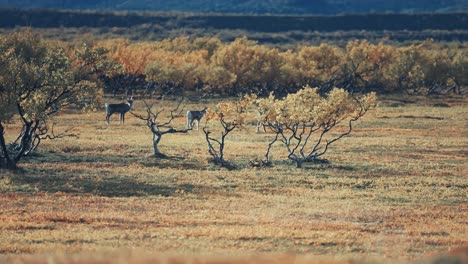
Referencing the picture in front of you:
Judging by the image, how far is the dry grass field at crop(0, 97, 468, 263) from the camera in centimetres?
1862

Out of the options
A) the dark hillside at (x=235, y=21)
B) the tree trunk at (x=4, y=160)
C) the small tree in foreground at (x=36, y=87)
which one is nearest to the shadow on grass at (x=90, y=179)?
the tree trunk at (x=4, y=160)

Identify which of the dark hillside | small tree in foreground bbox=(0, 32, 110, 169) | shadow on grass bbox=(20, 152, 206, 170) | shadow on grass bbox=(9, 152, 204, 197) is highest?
small tree in foreground bbox=(0, 32, 110, 169)

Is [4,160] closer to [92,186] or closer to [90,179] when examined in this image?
[90,179]

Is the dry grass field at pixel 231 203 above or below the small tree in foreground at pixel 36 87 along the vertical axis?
below

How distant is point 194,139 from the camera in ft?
173

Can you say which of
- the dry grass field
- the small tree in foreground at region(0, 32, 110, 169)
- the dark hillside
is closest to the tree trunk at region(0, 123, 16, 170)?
the small tree in foreground at region(0, 32, 110, 169)

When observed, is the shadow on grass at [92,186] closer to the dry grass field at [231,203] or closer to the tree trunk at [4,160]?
the dry grass field at [231,203]

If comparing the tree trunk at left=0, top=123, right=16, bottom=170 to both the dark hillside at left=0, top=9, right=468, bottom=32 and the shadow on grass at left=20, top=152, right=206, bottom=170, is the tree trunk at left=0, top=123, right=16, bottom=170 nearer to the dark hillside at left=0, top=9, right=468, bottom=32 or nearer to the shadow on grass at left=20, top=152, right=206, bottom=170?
the shadow on grass at left=20, top=152, right=206, bottom=170

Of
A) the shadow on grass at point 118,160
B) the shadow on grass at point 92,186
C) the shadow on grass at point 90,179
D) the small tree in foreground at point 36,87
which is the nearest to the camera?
the shadow on grass at point 92,186

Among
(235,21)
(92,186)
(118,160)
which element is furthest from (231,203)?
(235,21)

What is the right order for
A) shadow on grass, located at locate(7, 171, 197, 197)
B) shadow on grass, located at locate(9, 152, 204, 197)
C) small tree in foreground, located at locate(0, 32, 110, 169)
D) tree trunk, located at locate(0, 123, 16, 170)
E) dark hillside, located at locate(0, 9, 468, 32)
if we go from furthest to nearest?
dark hillside, located at locate(0, 9, 468, 32)
tree trunk, located at locate(0, 123, 16, 170)
small tree in foreground, located at locate(0, 32, 110, 169)
shadow on grass, located at locate(9, 152, 204, 197)
shadow on grass, located at locate(7, 171, 197, 197)

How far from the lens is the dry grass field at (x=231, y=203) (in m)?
18.6

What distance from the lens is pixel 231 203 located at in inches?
1093

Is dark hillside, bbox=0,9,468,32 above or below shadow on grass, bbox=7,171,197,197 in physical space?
below
